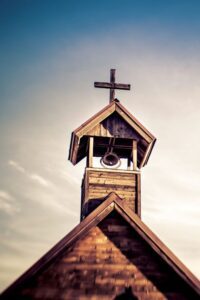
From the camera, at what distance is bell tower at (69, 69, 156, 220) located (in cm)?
1180

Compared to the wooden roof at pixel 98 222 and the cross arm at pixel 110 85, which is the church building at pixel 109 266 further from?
the cross arm at pixel 110 85

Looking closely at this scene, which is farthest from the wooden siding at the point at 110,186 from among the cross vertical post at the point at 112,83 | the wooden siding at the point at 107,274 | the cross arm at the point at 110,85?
the cross arm at the point at 110,85

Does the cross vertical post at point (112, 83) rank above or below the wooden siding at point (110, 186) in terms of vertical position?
above

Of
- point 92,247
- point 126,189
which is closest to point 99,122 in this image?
point 126,189

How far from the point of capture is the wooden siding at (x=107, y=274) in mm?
8695

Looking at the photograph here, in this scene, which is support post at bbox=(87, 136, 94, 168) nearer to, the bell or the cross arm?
the bell

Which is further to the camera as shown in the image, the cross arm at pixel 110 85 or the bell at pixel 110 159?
the cross arm at pixel 110 85

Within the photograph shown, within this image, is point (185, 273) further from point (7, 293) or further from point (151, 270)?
point (7, 293)

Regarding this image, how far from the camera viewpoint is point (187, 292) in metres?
8.97

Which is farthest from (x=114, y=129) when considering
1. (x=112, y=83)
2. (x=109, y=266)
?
(x=109, y=266)

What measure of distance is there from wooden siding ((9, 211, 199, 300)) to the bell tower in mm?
1814

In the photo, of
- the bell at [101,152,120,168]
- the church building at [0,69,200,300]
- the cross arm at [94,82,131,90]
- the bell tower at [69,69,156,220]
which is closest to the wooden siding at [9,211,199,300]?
the church building at [0,69,200,300]

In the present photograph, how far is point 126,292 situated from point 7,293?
3.08 metres

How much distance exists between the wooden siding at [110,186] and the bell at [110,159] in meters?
0.89
